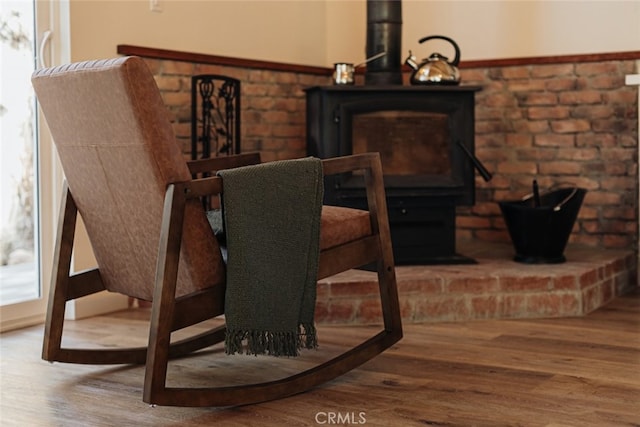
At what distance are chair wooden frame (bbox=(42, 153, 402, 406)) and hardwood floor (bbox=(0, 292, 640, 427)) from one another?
5 cm

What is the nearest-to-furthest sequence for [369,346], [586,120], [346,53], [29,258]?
[369,346]
[29,258]
[586,120]
[346,53]

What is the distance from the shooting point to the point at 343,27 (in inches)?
206

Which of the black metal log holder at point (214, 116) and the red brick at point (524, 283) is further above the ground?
the black metal log holder at point (214, 116)

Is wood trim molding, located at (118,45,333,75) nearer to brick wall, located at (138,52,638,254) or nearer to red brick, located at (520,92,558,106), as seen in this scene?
brick wall, located at (138,52,638,254)

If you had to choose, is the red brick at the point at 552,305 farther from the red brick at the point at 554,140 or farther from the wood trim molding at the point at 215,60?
the wood trim molding at the point at 215,60

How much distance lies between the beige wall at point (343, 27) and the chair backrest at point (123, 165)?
133cm

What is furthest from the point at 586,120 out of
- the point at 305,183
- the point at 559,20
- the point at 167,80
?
the point at 305,183

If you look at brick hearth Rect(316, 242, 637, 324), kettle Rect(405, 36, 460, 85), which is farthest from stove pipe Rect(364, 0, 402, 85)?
brick hearth Rect(316, 242, 637, 324)

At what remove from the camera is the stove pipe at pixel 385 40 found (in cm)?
446

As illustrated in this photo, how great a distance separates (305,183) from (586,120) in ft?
8.14

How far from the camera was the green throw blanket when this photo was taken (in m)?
2.60

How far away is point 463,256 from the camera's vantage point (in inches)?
169

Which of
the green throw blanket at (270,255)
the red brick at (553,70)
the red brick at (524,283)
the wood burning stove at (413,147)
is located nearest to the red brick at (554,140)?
the red brick at (553,70)

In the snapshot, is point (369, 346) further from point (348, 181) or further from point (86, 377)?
point (348, 181)
